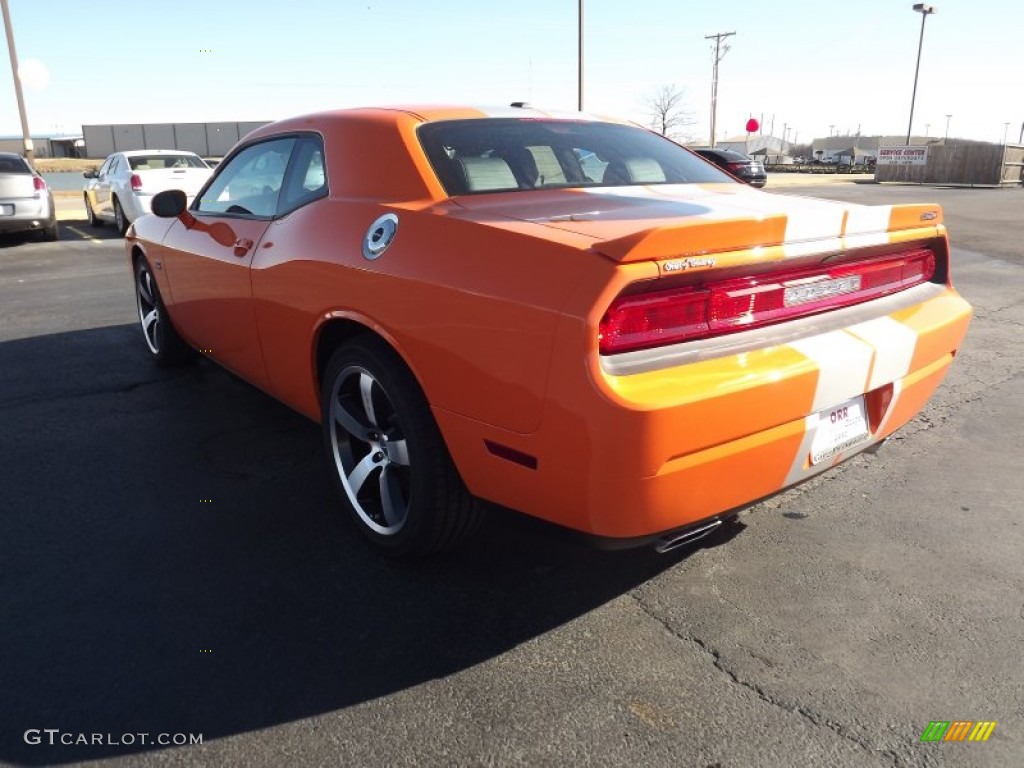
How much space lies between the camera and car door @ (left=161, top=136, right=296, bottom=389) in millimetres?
3490

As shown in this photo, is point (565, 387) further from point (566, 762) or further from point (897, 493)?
point (897, 493)

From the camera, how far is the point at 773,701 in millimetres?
2123

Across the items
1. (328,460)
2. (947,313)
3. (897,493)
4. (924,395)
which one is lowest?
(897,493)

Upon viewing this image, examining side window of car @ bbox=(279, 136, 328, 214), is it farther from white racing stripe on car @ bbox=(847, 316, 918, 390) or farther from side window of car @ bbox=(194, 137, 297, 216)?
white racing stripe on car @ bbox=(847, 316, 918, 390)

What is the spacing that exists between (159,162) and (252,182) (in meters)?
10.6

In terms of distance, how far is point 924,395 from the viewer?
9.58 ft

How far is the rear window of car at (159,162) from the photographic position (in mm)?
12738

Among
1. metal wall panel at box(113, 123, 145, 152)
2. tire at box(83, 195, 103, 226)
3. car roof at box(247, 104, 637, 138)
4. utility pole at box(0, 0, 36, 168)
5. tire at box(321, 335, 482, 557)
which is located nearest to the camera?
tire at box(321, 335, 482, 557)

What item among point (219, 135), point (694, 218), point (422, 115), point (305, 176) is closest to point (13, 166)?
point (305, 176)

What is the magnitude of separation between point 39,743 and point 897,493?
3.20 metres

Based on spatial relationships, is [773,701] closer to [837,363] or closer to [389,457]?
[837,363]

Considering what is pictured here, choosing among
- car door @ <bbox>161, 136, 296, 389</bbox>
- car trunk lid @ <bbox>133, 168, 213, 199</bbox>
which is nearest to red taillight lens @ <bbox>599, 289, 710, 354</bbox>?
car door @ <bbox>161, 136, 296, 389</bbox>

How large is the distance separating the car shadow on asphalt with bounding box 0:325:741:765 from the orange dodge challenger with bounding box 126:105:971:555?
0.26 m

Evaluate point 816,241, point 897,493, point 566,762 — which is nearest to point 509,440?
point 566,762
